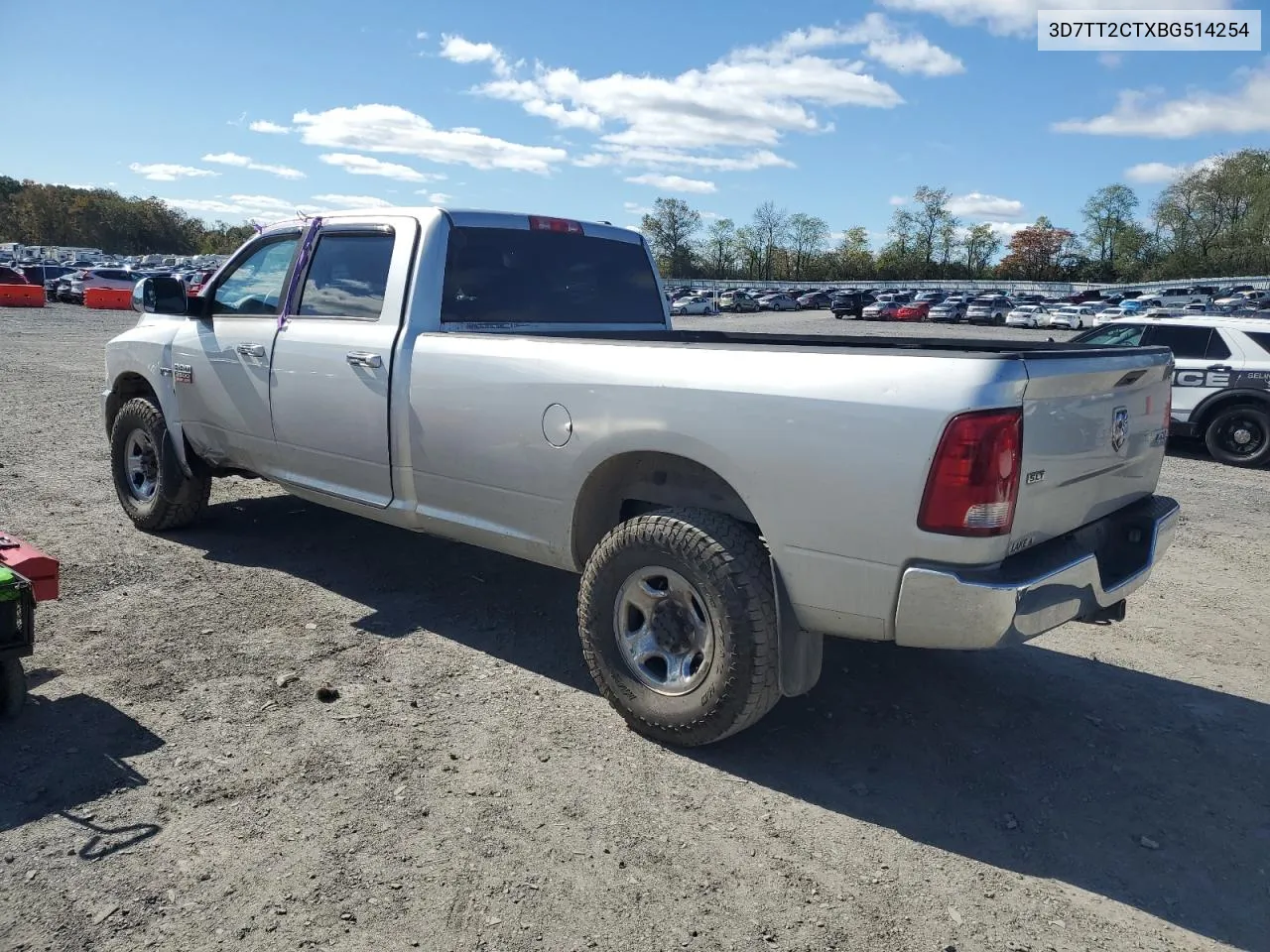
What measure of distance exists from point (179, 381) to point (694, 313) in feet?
165

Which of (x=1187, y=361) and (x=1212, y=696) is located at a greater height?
(x=1187, y=361)

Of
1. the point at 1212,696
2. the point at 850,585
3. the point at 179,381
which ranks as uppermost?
the point at 179,381

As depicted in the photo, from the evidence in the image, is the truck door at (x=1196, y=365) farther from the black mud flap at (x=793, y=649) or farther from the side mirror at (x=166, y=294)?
the side mirror at (x=166, y=294)

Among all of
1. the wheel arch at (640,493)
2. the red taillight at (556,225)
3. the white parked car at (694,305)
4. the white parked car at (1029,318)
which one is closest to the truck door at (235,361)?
the red taillight at (556,225)

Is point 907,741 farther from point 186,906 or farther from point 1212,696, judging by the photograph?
point 186,906

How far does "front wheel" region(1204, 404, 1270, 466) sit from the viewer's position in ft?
35.2

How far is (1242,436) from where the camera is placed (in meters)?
10.9

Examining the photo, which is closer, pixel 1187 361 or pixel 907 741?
pixel 907 741

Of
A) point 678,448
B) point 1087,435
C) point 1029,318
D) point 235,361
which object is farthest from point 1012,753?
point 1029,318

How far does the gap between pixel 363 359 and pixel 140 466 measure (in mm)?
2690

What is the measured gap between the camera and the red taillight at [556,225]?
520cm

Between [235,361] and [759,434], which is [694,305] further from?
[759,434]

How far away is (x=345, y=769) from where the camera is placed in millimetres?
3438

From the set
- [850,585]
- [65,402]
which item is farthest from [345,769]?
[65,402]
